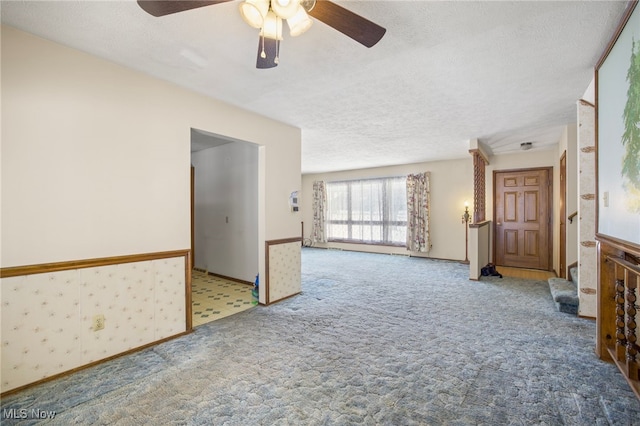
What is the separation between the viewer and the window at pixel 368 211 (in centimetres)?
734

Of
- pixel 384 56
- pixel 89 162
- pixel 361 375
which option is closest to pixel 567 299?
pixel 361 375

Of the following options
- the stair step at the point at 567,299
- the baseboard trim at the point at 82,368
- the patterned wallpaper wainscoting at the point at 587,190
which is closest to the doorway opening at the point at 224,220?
the baseboard trim at the point at 82,368

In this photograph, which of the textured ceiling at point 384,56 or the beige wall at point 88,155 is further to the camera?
the beige wall at point 88,155

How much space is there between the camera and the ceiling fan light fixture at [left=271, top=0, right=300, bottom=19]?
1431 millimetres

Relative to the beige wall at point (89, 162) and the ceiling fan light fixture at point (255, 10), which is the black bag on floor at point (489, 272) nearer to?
the beige wall at point (89, 162)

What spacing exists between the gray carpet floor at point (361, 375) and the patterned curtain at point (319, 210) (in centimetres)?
519

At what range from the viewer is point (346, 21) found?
147 centimetres

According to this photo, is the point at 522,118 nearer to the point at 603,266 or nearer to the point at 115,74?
the point at 603,266

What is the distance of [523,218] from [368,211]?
3.47 meters

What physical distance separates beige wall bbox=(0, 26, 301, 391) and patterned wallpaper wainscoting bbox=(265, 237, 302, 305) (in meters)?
1.07

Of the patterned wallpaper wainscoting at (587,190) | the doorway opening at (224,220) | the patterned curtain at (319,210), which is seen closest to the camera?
the patterned wallpaper wainscoting at (587,190)

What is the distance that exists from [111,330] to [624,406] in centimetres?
353

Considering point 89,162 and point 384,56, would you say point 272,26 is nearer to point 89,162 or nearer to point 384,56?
point 384,56

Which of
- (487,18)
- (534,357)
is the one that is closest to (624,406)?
(534,357)
